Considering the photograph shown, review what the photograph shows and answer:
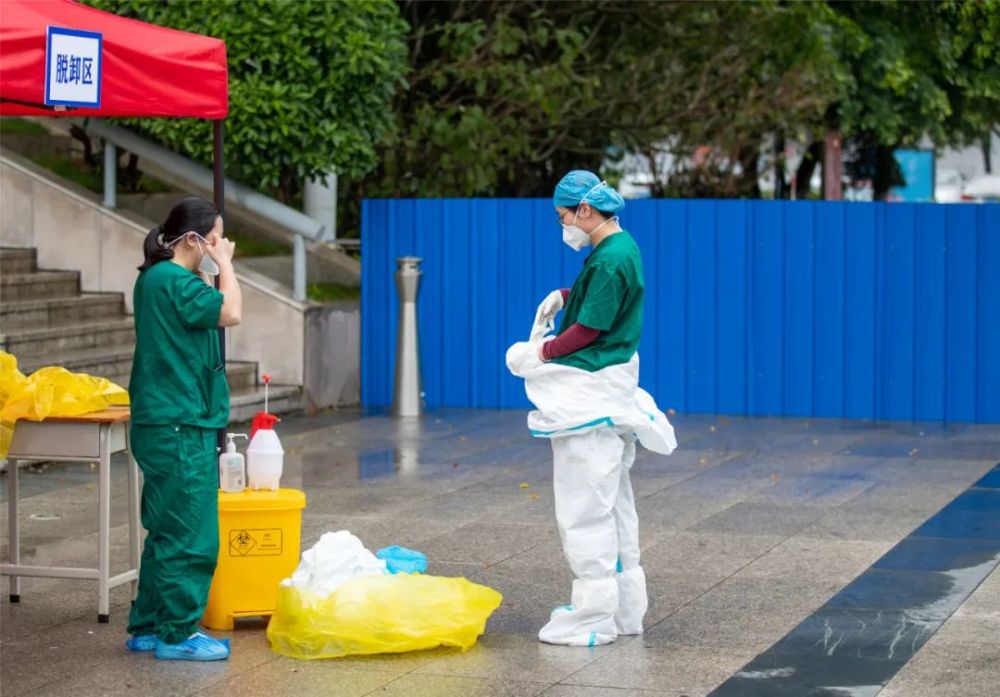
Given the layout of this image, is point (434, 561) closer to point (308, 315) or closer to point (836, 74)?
point (308, 315)

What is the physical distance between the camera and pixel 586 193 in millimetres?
6883

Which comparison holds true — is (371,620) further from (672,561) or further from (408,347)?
(408,347)

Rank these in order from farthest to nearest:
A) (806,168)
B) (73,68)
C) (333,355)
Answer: (806,168) < (333,355) < (73,68)

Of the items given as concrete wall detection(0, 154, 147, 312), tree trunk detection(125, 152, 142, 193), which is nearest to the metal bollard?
concrete wall detection(0, 154, 147, 312)

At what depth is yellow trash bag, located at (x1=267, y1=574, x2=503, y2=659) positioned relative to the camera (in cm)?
669

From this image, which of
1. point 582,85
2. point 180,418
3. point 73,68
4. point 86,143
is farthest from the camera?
point 582,85

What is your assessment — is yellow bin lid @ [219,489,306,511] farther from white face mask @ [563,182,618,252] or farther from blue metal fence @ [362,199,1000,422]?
blue metal fence @ [362,199,1000,422]

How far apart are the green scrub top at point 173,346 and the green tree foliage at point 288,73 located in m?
7.08

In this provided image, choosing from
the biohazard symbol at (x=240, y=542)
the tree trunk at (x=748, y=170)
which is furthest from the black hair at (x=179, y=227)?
the tree trunk at (x=748, y=170)

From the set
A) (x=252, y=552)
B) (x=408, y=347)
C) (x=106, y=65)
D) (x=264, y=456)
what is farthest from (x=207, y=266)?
(x=408, y=347)

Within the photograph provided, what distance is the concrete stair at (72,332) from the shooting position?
500 inches

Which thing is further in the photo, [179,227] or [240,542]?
[240,542]

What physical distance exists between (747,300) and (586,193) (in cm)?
754

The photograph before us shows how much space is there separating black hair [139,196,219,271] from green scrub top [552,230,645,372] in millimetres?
1479
